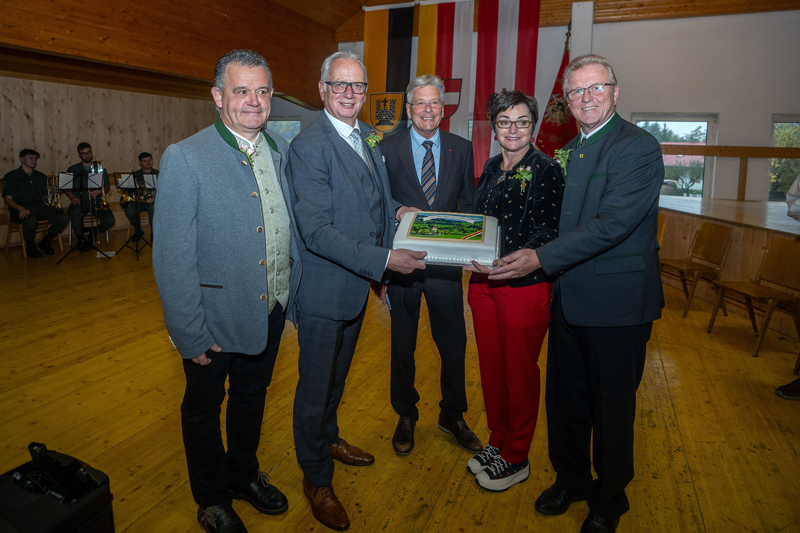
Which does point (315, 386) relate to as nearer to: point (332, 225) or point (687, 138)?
point (332, 225)

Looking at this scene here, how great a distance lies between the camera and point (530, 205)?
197 cm

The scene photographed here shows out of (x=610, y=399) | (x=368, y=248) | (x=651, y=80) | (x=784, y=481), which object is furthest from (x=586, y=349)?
(x=651, y=80)

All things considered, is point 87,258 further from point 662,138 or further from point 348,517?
point 662,138

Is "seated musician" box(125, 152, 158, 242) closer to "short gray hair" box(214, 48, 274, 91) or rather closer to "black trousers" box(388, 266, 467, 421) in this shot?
"black trousers" box(388, 266, 467, 421)

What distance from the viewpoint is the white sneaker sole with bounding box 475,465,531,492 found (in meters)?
2.17

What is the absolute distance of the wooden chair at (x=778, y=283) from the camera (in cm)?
387

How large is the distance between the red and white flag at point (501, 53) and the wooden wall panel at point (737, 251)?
275 centimetres

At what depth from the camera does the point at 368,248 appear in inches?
70.7

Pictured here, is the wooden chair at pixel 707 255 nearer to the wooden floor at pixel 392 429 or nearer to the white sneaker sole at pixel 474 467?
the wooden floor at pixel 392 429

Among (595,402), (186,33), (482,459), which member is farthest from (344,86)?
(186,33)

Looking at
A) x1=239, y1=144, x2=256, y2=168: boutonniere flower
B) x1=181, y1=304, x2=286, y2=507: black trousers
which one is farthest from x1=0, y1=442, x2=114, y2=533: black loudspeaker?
x1=239, y1=144, x2=256, y2=168: boutonniere flower

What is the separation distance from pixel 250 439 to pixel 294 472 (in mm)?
431

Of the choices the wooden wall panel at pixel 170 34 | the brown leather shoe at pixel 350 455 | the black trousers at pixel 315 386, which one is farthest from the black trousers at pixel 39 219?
the black trousers at pixel 315 386

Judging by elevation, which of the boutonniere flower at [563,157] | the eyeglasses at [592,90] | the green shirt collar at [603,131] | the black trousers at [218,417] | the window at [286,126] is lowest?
the black trousers at [218,417]
